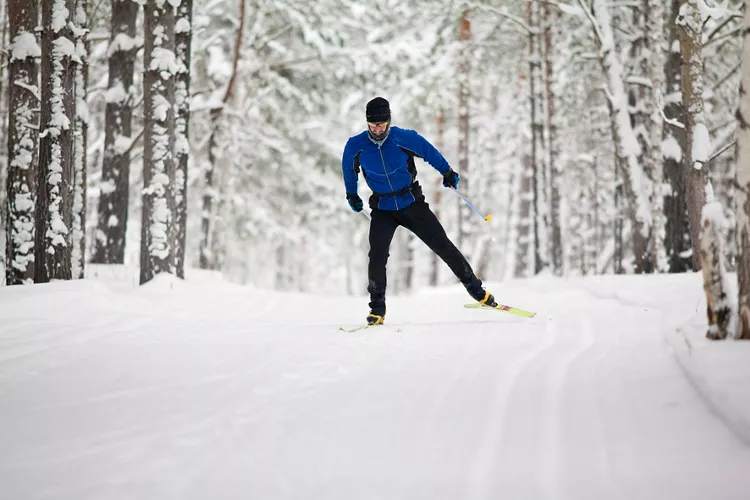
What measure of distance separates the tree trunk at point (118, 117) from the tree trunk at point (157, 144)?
234cm

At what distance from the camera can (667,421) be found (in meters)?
3.00

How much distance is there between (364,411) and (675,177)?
8.51 metres

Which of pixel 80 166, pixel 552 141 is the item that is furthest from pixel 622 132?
pixel 80 166

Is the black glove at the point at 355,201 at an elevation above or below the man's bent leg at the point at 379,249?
above

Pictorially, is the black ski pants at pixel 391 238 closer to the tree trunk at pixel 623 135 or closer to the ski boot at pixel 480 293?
the ski boot at pixel 480 293

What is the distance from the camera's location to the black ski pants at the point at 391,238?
5.86 meters

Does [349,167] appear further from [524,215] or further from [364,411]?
[524,215]

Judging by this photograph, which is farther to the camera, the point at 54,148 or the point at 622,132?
the point at 622,132

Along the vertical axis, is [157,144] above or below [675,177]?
above

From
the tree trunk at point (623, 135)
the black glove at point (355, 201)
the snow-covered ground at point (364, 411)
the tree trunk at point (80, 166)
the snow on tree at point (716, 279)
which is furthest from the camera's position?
the tree trunk at point (623, 135)

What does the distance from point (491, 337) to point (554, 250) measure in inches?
390

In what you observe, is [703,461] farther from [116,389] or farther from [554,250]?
[554,250]

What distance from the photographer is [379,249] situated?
5906 millimetres

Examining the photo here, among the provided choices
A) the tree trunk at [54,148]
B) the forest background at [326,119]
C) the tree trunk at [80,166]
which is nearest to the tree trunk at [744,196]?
the forest background at [326,119]
